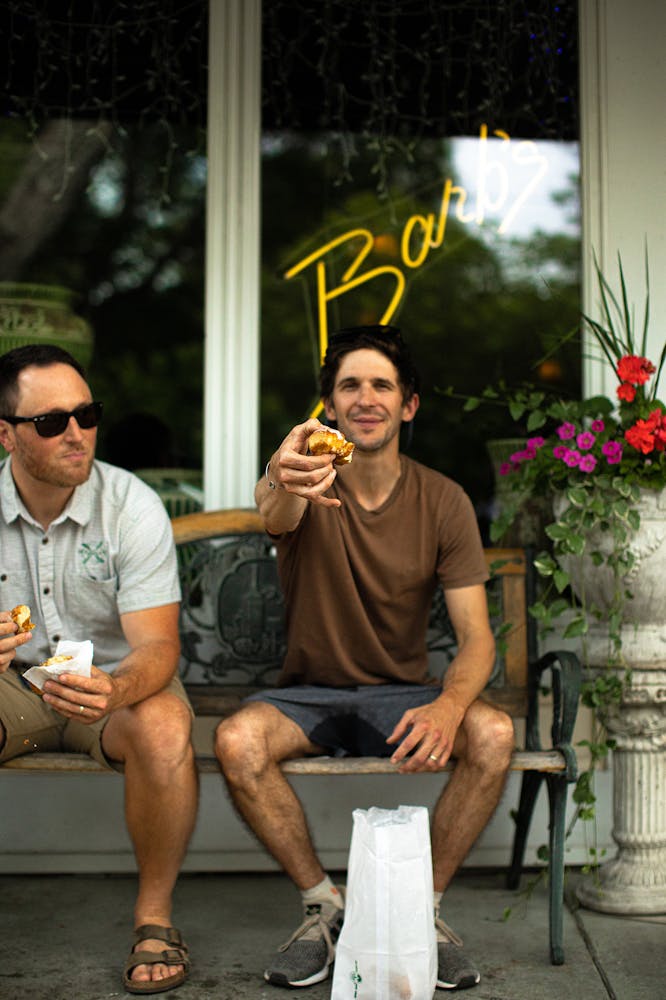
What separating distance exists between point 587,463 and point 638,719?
2.48ft

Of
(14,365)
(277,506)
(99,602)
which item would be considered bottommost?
(99,602)

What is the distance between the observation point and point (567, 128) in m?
4.09

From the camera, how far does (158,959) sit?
8.50ft

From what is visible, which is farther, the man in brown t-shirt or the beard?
the beard

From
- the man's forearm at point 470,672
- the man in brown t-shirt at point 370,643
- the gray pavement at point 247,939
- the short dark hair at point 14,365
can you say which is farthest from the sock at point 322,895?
the short dark hair at point 14,365

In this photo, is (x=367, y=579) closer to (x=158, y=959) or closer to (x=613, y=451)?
(x=613, y=451)

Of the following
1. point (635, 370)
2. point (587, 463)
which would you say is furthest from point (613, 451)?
point (635, 370)

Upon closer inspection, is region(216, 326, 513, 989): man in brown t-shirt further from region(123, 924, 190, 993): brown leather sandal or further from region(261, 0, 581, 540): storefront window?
region(261, 0, 581, 540): storefront window

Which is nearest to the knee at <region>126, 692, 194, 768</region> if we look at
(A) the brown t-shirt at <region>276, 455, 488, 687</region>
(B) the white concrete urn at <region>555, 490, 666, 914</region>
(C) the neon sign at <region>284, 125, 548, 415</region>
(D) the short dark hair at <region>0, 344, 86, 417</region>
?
(A) the brown t-shirt at <region>276, 455, 488, 687</region>

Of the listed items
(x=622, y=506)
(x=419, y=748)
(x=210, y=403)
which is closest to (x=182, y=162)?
(x=210, y=403)

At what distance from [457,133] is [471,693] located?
228cm

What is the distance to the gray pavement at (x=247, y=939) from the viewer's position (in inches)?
104

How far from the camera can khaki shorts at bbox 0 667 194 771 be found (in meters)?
2.75

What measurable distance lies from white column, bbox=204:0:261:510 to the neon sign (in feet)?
1.04
